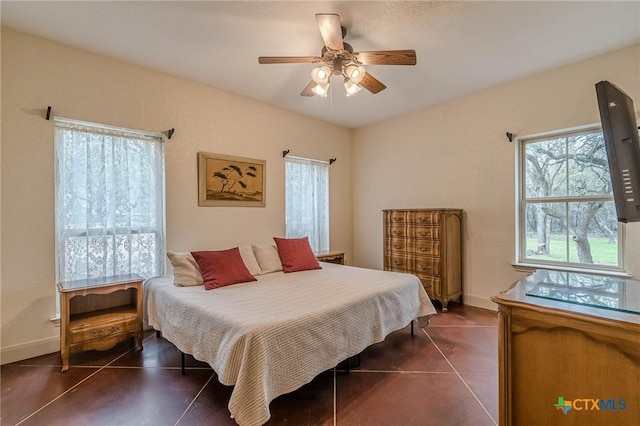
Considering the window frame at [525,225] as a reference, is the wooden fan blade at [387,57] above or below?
above

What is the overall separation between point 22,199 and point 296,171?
9.71ft

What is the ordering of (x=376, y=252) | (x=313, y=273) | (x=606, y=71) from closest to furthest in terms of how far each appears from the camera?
(x=606, y=71) < (x=313, y=273) < (x=376, y=252)

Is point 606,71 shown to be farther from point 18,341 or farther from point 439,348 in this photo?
point 18,341

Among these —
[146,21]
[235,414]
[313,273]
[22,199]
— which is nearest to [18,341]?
[22,199]

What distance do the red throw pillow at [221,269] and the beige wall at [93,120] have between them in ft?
2.15

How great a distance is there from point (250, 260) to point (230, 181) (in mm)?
1078

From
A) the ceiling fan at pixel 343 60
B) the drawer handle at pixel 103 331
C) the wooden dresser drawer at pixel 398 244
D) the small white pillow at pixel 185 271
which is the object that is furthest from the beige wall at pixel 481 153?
the drawer handle at pixel 103 331

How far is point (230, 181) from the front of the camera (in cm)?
360

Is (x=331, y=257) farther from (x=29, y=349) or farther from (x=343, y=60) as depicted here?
(x=29, y=349)

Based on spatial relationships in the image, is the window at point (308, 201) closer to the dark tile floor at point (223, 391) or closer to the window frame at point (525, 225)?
the dark tile floor at point (223, 391)

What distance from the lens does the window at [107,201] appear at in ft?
8.52

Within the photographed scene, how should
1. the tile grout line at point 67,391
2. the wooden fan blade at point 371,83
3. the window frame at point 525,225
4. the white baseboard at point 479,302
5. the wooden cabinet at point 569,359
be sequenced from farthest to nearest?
the white baseboard at point 479,302
the window frame at point 525,225
the wooden fan blade at point 371,83
the tile grout line at point 67,391
the wooden cabinet at point 569,359

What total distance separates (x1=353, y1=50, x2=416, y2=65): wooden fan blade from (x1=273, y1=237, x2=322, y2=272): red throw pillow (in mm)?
2126

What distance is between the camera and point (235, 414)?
4.76ft
